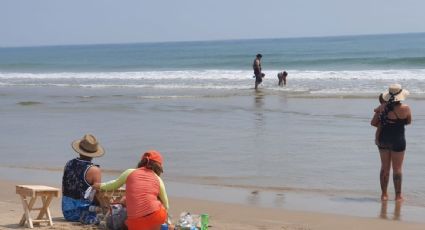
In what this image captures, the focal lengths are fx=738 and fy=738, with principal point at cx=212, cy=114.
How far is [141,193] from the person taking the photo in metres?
6.40

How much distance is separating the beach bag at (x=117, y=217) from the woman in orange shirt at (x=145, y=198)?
324mm

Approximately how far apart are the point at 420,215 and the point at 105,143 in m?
6.90

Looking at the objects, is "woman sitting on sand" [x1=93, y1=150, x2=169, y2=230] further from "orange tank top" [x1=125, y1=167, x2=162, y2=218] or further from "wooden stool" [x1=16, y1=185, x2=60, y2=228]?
"wooden stool" [x1=16, y1=185, x2=60, y2=228]

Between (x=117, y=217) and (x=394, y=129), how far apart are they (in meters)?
3.69

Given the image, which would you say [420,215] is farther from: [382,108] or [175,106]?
[175,106]

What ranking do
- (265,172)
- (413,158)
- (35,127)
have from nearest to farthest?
(265,172) < (413,158) < (35,127)

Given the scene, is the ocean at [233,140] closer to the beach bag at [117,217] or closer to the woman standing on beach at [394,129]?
the woman standing on beach at [394,129]

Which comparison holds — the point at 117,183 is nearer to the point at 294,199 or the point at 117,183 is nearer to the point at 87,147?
the point at 87,147

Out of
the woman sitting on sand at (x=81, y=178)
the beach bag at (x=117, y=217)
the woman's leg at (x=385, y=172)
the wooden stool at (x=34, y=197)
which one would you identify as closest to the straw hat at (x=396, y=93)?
the woman's leg at (x=385, y=172)

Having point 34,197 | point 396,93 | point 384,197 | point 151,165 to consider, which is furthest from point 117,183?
point 396,93

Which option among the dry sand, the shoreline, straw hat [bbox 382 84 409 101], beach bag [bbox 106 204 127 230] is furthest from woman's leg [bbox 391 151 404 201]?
beach bag [bbox 106 204 127 230]

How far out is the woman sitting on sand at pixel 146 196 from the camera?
6.37 metres

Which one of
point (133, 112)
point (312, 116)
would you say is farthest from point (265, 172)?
point (133, 112)

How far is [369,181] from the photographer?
9750 mm
